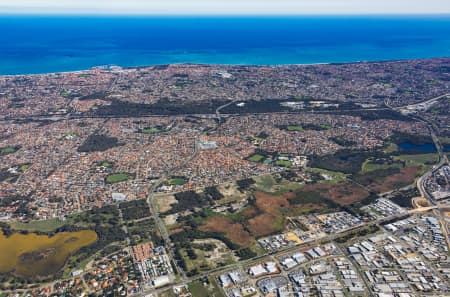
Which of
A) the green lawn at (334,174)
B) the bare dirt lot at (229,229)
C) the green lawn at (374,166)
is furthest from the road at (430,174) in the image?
the bare dirt lot at (229,229)

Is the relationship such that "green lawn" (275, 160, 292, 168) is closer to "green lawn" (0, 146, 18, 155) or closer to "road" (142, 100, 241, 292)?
"road" (142, 100, 241, 292)

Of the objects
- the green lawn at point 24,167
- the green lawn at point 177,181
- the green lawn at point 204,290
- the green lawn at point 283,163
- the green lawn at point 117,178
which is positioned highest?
the green lawn at point 24,167

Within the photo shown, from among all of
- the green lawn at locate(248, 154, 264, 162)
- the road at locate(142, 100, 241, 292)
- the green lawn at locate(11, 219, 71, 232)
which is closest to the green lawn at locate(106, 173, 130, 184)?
the road at locate(142, 100, 241, 292)

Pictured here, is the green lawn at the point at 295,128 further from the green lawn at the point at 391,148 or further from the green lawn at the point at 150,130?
the green lawn at the point at 150,130

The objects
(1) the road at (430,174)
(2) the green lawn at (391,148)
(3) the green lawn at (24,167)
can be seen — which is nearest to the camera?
(1) the road at (430,174)

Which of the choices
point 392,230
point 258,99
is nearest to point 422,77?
point 258,99

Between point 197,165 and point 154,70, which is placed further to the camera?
point 154,70

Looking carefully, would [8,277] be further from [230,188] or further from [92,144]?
[92,144]
